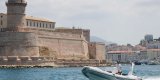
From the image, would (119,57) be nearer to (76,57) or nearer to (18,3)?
(76,57)

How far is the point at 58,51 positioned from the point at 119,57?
99.9 metres

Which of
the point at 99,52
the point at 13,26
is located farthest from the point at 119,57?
the point at 13,26

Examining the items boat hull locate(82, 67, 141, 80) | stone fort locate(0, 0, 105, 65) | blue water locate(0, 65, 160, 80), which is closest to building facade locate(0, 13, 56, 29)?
stone fort locate(0, 0, 105, 65)

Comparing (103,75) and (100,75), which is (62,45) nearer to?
(100,75)

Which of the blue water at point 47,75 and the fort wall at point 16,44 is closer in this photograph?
the blue water at point 47,75

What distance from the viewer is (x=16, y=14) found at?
91.2 metres

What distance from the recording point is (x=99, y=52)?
114m

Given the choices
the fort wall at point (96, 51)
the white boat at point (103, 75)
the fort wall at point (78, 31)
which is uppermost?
the fort wall at point (78, 31)

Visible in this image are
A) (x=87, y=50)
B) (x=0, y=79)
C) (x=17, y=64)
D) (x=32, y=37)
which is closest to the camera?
(x=0, y=79)

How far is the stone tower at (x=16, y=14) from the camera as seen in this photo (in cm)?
9106

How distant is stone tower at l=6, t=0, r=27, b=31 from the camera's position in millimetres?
91062

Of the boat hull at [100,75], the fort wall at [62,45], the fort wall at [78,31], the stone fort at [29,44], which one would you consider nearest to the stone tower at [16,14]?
the stone fort at [29,44]

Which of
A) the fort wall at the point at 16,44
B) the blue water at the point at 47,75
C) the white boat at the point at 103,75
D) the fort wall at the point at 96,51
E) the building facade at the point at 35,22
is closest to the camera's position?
the white boat at the point at 103,75

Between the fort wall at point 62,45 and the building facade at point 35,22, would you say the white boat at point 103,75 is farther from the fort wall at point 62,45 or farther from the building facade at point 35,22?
the building facade at point 35,22
